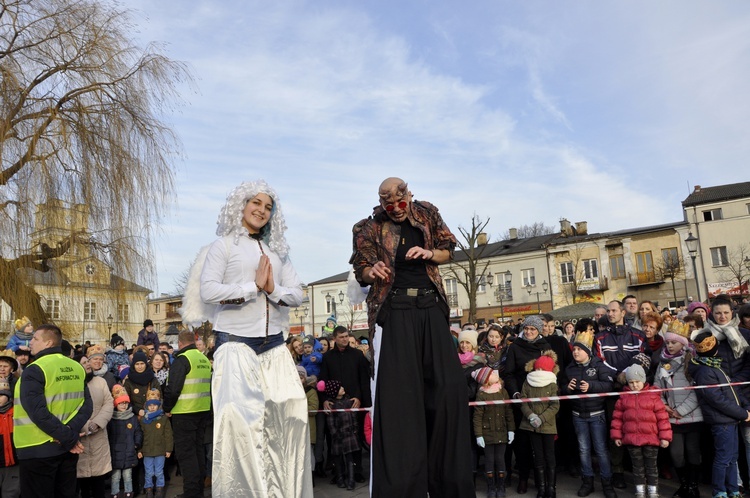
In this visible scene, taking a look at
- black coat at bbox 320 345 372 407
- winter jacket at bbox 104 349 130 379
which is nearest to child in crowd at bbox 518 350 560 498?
black coat at bbox 320 345 372 407

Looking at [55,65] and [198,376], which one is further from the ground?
[55,65]

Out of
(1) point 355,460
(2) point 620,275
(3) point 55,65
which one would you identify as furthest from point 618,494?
(2) point 620,275

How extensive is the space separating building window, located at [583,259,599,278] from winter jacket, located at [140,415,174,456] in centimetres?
4380

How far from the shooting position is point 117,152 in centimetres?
1264

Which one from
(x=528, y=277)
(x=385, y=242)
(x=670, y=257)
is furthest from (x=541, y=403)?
(x=528, y=277)

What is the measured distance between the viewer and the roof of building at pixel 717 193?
43500 mm

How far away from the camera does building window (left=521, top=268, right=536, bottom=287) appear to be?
49562mm

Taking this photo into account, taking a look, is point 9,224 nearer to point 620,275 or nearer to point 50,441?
point 50,441

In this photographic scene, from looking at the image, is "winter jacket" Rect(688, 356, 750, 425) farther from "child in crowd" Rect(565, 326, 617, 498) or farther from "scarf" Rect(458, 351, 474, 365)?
"scarf" Rect(458, 351, 474, 365)

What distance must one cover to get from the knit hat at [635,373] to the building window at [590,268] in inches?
Answer: 1694

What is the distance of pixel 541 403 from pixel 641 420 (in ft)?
3.19

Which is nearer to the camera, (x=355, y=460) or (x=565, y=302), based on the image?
(x=355, y=460)

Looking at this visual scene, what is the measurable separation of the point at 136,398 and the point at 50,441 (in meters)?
2.27

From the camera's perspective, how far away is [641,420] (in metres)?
5.79
